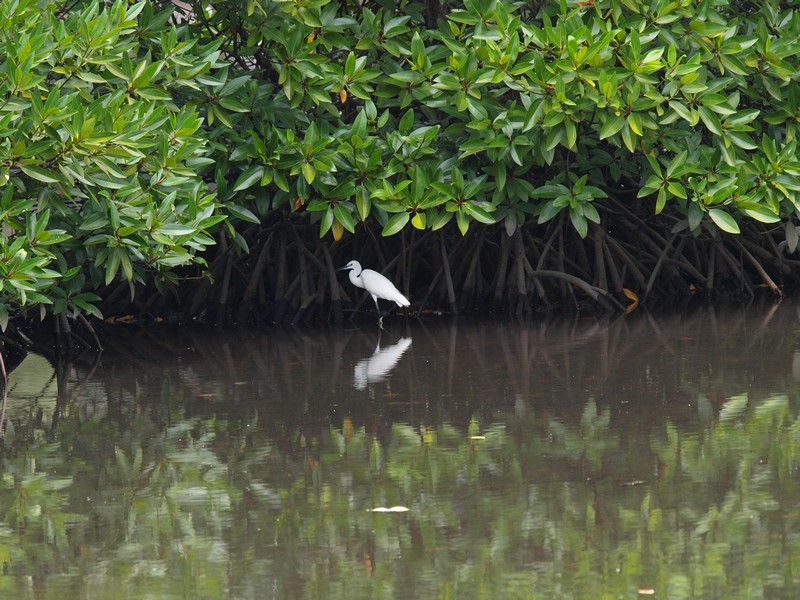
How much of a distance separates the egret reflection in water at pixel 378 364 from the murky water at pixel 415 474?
0.04m

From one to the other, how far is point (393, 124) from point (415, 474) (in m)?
4.97

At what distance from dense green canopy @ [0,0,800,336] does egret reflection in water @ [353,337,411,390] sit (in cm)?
85

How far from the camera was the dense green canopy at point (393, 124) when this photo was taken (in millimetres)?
7281

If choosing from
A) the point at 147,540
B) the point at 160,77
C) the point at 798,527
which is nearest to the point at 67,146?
the point at 160,77

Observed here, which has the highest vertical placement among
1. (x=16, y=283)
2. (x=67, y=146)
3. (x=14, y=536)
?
(x=67, y=146)

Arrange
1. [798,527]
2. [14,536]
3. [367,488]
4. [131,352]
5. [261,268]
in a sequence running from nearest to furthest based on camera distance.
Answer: [798,527] < [14,536] < [367,488] < [131,352] < [261,268]

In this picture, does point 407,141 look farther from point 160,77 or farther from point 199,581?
point 199,581

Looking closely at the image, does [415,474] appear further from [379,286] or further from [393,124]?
[379,286]

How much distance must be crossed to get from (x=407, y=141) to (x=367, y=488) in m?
4.53

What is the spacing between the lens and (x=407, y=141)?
8.87 meters

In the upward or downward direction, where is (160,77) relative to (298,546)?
upward

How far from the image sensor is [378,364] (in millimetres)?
7758

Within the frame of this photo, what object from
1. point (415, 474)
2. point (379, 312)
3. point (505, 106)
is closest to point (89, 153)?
point (415, 474)

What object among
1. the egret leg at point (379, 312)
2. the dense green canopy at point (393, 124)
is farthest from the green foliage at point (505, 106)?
the egret leg at point (379, 312)
